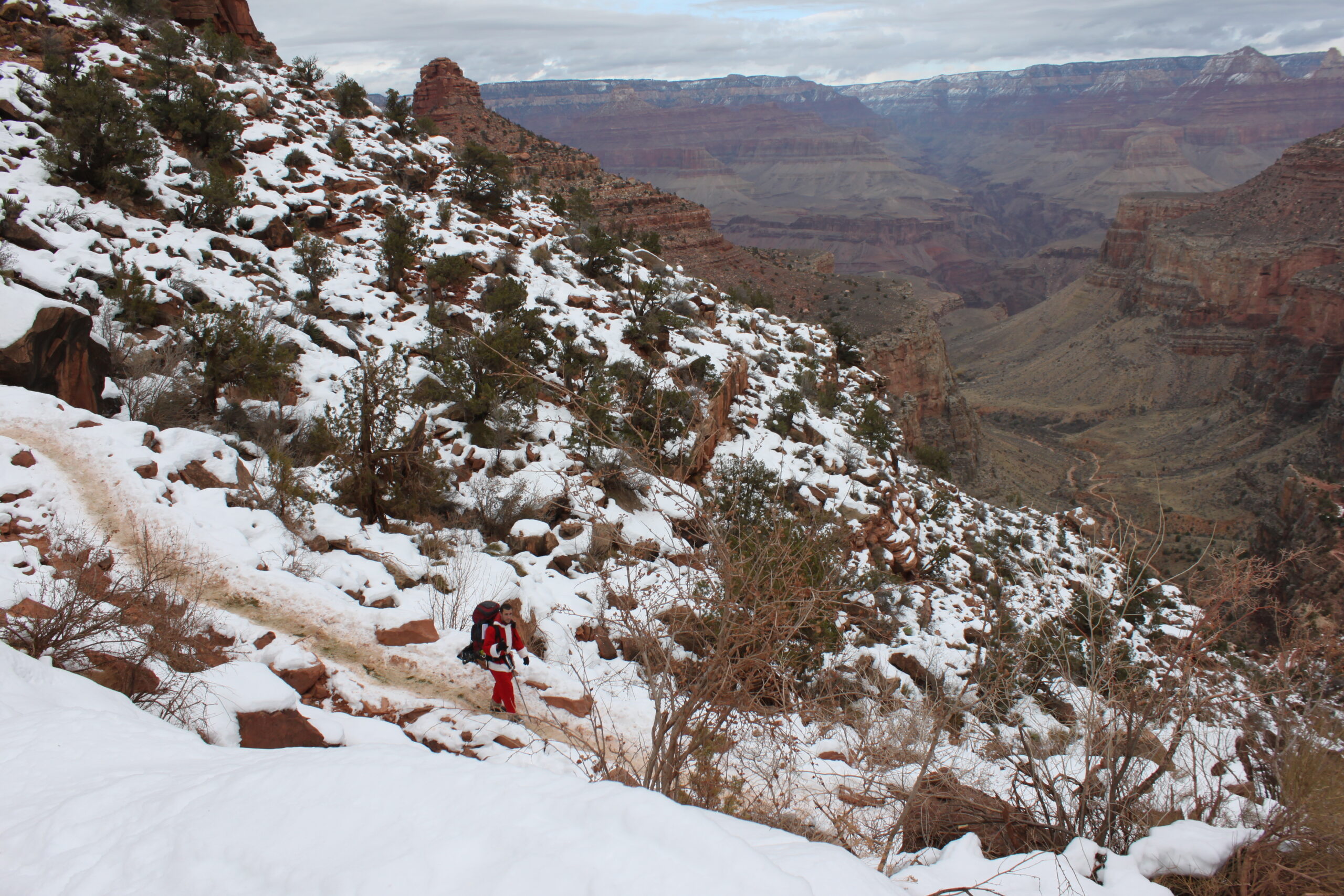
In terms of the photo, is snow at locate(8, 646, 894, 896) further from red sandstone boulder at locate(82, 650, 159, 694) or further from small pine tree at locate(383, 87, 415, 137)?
small pine tree at locate(383, 87, 415, 137)

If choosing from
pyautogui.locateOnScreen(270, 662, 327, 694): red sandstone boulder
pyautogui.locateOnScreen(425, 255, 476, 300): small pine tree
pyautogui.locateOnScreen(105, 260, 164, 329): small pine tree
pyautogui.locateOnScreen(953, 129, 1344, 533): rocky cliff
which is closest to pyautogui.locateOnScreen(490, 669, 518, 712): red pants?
pyautogui.locateOnScreen(270, 662, 327, 694): red sandstone boulder

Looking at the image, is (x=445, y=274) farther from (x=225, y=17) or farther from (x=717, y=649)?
(x=225, y=17)

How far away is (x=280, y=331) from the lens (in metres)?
11.2

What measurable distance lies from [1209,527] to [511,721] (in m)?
35.0

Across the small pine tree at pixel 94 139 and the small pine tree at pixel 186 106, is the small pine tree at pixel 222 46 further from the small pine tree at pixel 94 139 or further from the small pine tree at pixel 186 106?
the small pine tree at pixel 94 139

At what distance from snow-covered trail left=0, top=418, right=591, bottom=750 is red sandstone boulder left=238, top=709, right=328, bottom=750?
3.93 feet

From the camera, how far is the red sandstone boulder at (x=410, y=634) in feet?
20.7

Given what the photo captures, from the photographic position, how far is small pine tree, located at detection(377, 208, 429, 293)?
46.5ft

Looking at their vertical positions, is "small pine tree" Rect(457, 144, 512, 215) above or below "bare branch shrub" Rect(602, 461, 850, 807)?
above

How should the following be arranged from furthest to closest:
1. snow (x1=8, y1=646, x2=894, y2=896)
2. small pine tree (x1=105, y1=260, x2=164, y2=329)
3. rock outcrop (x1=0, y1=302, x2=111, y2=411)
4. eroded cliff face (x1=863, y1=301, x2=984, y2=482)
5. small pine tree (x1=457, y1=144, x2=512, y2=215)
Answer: eroded cliff face (x1=863, y1=301, x2=984, y2=482) → small pine tree (x1=457, y1=144, x2=512, y2=215) → small pine tree (x1=105, y1=260, x2=164, y2=329) → rock outcrop (x1=0, y1=302, x2=111, y2=411) → snow (x1=8, y1=646, x2=894, y2=896)

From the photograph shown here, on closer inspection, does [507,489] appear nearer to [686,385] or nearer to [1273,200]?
[686,385]

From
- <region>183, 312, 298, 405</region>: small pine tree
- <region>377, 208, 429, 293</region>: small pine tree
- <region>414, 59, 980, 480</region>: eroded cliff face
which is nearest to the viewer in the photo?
<region>183, 312, 298, 405</region>: small pine tree

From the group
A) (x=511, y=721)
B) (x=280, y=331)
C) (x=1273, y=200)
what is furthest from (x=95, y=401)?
(x=1273, y=200)

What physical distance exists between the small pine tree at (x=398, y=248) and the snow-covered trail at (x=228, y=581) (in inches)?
305
